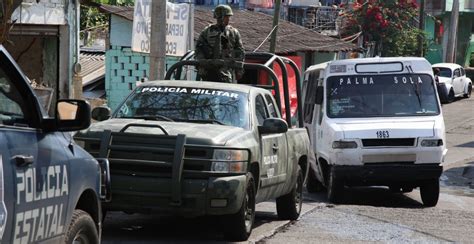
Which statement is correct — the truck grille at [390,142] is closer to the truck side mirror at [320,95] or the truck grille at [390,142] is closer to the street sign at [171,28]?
the truck side mirror at [320,95]

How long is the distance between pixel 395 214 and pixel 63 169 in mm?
7005

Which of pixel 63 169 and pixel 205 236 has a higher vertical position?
pixel 63 169

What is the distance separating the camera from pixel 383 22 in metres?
40.2

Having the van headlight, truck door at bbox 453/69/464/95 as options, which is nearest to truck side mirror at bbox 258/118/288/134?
the van headlight

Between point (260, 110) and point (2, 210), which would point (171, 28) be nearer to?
point (260, 110)

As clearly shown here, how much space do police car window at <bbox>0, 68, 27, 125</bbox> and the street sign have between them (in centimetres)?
1201

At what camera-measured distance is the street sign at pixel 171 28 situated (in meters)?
17.4

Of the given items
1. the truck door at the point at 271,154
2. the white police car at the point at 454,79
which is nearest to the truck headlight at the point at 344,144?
the truck door at the point at 271,154

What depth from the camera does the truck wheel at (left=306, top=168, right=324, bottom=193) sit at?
630 inches

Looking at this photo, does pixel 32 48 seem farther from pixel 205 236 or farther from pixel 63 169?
pixel 63 169

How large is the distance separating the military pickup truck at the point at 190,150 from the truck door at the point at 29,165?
294 cm

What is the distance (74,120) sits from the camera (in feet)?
17.6

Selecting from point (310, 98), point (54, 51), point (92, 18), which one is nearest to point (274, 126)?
point (310, 98)

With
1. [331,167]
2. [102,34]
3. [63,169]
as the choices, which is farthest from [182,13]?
[102,34]
